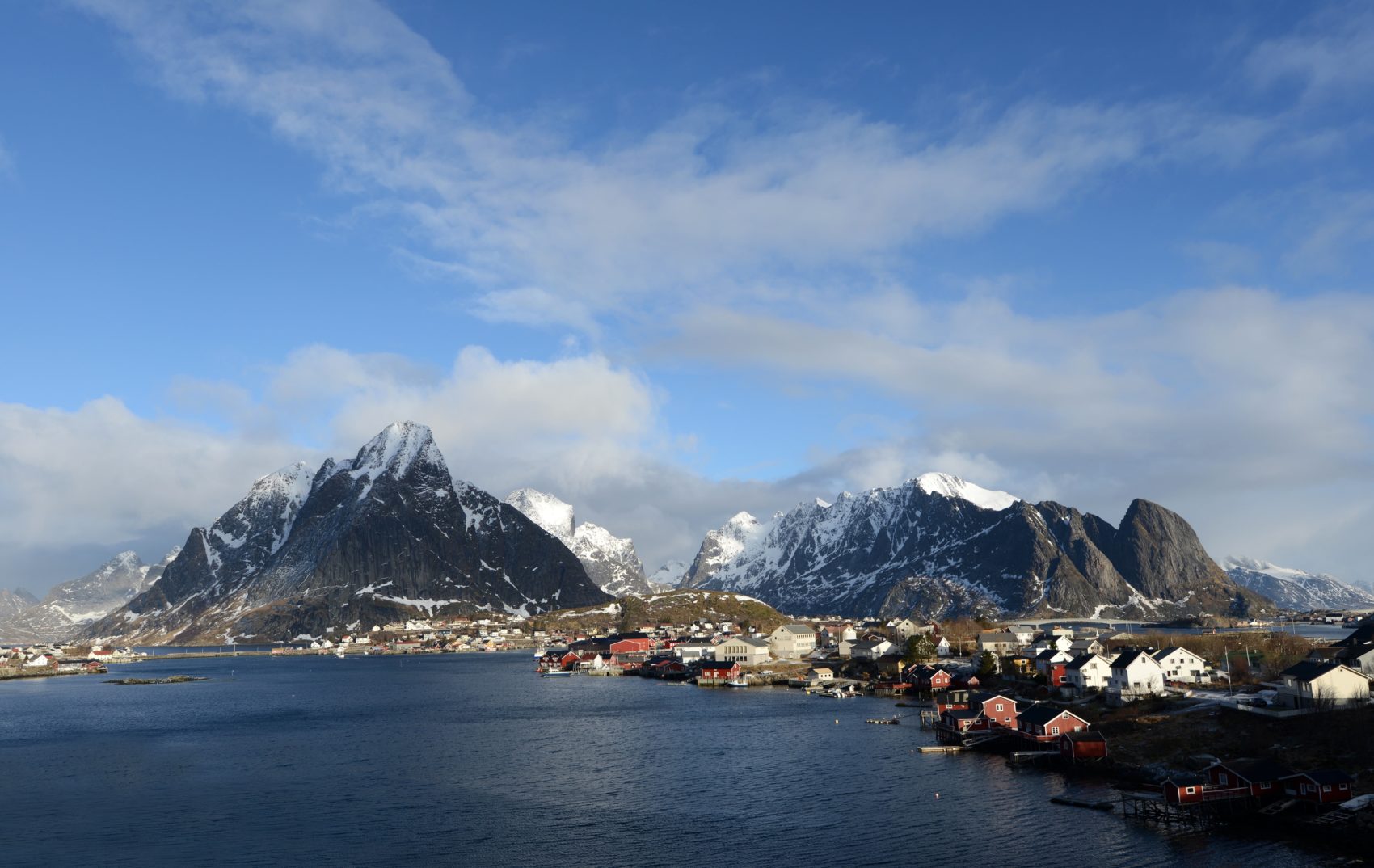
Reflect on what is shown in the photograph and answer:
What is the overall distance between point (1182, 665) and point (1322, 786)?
1778 inches

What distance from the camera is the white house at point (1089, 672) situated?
85.9 metres

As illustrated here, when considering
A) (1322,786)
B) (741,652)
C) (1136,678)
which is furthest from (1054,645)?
(1322,786)

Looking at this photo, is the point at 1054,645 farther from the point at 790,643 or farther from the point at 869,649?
the point at 790,643

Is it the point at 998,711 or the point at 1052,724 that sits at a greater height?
the point at 998,711

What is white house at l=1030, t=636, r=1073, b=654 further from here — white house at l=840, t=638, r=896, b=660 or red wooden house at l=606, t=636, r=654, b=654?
red wooden house at l=606, t=636, r=654, b=654

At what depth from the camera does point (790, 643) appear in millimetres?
167125

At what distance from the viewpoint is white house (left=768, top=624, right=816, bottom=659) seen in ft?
537

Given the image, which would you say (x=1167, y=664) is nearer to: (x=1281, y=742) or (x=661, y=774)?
(x=1281, y=742)

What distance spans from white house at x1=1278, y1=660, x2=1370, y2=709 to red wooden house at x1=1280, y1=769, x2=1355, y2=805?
17826 mm

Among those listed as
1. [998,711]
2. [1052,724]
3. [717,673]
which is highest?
[998,711]

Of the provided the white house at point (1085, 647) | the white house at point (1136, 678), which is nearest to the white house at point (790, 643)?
the white house at point (1085, 647)

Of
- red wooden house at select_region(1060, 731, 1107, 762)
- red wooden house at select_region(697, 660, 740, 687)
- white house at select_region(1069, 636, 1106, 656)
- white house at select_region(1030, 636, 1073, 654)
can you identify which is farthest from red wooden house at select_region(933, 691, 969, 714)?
red wooden house at select_region(697, 660, 740, 687)

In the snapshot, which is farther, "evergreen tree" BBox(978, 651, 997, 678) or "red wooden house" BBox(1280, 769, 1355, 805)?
"evergreen tree" BBox(978, 651, 997, 678)

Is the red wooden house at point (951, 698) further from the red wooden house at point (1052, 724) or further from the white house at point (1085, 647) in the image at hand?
the red wooden house at point (1052, 724)
